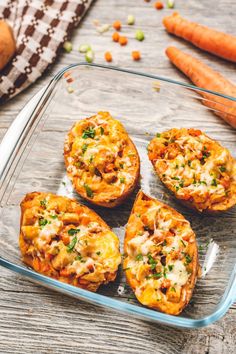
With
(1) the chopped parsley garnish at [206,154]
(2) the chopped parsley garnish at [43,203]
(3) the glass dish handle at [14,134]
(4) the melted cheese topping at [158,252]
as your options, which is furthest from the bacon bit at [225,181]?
(3) the glass dish handle at [14,134]

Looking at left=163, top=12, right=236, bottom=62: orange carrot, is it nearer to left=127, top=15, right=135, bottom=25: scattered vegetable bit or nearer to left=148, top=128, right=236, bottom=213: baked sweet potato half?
left=127, top=15, right=135, bottom=25: scattered vegetable bit

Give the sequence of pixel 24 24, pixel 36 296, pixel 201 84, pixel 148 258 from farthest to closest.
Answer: pixel 24 24 < pixel 201 84 < pixel 36 296 < pixel 148 258

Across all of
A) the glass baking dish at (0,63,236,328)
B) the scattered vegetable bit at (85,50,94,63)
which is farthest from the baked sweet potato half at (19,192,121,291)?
the scattered vegetable bit at (85,50,94,63)

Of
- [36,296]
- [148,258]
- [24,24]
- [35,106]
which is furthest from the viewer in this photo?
[24,24]

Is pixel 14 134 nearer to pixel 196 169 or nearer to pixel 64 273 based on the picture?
pixel 64 273

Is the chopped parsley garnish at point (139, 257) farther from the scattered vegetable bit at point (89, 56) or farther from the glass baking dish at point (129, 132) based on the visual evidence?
the scattered vegetable bit at point (89, 56)

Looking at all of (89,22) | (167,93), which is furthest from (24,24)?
(167,93)

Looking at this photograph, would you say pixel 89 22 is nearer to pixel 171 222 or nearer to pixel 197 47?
pixel 197 47

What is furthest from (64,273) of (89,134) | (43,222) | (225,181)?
(225,181)
